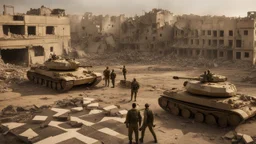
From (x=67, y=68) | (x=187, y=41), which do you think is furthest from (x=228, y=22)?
(x=67, y=68)

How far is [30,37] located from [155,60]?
19.3 m

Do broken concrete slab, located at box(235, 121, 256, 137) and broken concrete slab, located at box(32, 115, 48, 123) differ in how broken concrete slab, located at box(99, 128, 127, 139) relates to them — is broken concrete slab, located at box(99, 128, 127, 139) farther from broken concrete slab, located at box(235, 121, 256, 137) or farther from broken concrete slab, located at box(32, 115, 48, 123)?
broken concrete slab, located at box(235, 121, 256, 137)

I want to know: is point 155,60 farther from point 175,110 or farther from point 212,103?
point 212,103

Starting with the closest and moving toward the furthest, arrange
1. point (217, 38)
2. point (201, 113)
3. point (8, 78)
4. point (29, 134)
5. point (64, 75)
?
point (29, 134) → point (201, 113) → point (64, 75) → point (8, 78) → point (217, 38)

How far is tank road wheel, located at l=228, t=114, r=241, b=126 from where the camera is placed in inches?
425

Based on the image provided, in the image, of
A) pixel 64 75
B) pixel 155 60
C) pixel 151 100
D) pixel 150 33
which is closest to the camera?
pixel 151 100

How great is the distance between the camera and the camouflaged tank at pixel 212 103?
1109 centimetres

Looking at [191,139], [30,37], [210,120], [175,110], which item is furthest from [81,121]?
[30,37]

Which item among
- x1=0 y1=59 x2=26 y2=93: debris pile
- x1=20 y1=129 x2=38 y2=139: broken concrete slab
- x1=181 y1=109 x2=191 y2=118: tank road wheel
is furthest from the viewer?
x1=0 y1=59 x2=26 y2=93: debris pile

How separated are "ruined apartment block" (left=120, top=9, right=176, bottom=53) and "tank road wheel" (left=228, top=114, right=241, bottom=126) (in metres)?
38.4

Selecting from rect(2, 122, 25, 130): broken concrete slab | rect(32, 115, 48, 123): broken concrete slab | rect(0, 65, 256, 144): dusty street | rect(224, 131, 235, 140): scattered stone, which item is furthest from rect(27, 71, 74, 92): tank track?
rect(224, 131, 235, 140): scattered stone

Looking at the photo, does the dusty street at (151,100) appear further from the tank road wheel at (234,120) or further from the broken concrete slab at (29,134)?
the broken concrete slab at (29,134)

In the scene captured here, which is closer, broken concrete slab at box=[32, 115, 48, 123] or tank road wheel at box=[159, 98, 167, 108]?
broken concrete slab at box=[32, 115, 48, 123]

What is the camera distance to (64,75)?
18516mm
